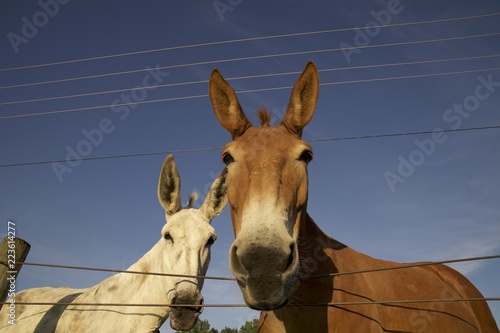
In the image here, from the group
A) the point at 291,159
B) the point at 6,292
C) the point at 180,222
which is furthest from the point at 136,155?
the point at 291,159

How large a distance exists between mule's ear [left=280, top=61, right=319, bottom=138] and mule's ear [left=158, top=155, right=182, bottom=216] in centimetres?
302

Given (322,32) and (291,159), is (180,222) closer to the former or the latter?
(291,159)

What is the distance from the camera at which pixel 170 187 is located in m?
6.10

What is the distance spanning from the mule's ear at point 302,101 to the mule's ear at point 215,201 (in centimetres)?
300

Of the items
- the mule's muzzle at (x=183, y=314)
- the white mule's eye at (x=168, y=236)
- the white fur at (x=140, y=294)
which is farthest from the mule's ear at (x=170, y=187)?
the mule's muzzle at (x=183, y=314)

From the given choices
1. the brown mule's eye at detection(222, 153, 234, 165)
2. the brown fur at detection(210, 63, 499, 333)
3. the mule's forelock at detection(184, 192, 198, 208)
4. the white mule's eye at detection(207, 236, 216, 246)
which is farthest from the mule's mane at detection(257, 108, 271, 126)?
the mule's forelock at detection(184, 192, 198, 208)

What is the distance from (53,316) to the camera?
4.75 meters

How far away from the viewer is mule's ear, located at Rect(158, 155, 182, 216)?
5.96 metres

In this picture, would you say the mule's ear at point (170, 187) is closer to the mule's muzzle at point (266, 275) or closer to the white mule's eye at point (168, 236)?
the white mule's eye at point (168, 236)

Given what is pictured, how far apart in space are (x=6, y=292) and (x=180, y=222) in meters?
2.32

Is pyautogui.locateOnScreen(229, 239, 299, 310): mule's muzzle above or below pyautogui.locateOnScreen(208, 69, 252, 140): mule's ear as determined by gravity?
below

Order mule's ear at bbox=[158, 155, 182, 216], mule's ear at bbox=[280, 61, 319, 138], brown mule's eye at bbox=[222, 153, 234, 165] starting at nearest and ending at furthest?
brown mule's eye at bbox=[222, 153, 234, 165] → mule's ear at bbox=[280, 61, 319, 138] → mule's ear at bbox=[158, 155, 182, 216]

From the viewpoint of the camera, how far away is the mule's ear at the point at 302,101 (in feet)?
11.3

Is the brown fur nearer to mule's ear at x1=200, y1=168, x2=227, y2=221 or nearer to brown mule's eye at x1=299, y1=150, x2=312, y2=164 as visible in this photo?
brown mule's eye at x1=299, y1=150, x2=312, y2=164
